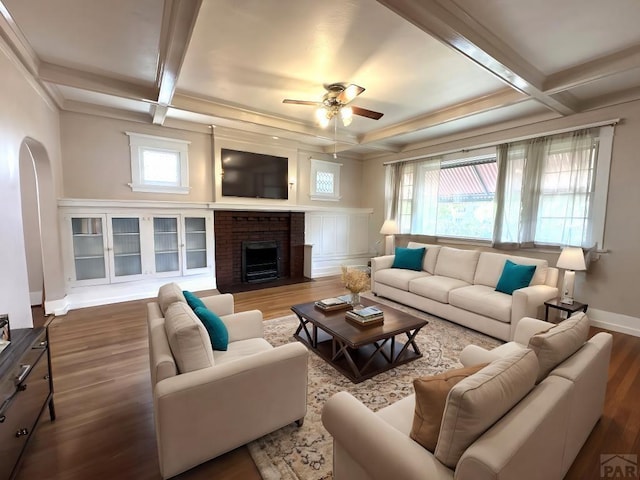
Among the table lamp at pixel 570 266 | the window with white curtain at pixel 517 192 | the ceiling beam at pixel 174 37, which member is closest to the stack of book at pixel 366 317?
the table lamp at pixel 570 266

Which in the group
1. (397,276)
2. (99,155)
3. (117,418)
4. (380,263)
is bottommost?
(117,418)

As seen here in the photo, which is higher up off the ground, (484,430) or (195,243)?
(195,243)

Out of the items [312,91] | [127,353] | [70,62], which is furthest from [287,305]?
[70,62]

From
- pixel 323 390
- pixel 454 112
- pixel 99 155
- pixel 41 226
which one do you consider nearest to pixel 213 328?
pixel 323 390

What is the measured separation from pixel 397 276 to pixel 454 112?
246 centimetres

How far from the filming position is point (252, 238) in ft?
18.4

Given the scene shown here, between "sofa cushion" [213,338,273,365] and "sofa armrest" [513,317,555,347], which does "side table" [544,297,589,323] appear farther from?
"sofa cushion" [213,338,273,365]

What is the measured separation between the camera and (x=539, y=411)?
1.06m

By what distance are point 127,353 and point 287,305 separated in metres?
2.00

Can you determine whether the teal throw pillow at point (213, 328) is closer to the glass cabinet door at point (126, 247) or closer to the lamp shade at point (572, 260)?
the glass cabinet door at point (126, 247)

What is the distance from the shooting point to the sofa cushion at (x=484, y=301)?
3.09 meters

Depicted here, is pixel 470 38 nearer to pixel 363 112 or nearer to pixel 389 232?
pixel 363 112

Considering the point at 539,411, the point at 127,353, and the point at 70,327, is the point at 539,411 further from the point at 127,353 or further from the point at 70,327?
the point at 70,327

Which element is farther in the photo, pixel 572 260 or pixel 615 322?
pixel 615 322
